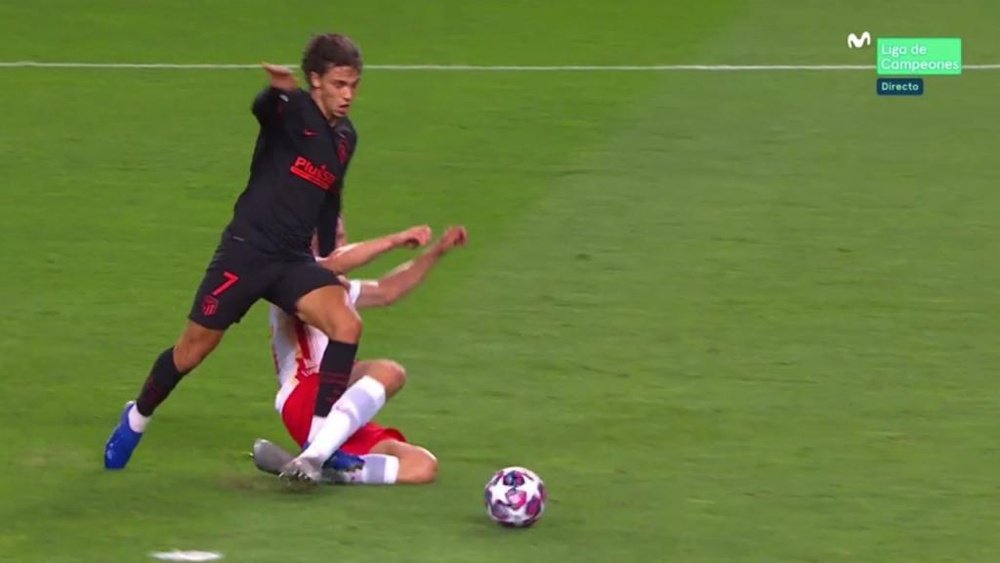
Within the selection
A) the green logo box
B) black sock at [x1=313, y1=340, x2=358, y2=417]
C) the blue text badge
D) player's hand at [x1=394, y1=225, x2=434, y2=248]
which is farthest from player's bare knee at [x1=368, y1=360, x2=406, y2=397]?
the green logo box

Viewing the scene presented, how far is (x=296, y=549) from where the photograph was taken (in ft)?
25.2

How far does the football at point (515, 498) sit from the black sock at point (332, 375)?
83 centimetres

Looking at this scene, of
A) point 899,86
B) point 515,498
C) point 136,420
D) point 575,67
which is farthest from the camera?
point 575,67

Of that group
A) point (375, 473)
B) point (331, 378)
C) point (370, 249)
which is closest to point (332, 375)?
point (331, 378)

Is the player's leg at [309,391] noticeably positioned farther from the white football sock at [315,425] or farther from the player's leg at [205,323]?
the player's leg at [205,323]

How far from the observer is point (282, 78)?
834cm

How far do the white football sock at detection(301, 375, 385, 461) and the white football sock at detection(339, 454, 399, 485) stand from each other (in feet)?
0.57

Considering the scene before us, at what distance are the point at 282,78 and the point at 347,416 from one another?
1386 millimetres

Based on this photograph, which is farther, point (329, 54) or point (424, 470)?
point (424, 470)

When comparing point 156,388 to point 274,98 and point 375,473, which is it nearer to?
point 375,473

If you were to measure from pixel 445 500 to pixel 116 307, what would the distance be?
3.68m

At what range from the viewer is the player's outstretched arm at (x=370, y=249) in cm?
845

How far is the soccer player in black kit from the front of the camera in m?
8.41

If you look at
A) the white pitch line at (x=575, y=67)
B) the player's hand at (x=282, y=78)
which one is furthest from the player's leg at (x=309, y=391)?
the white pitch line at (x=575, y=67)
